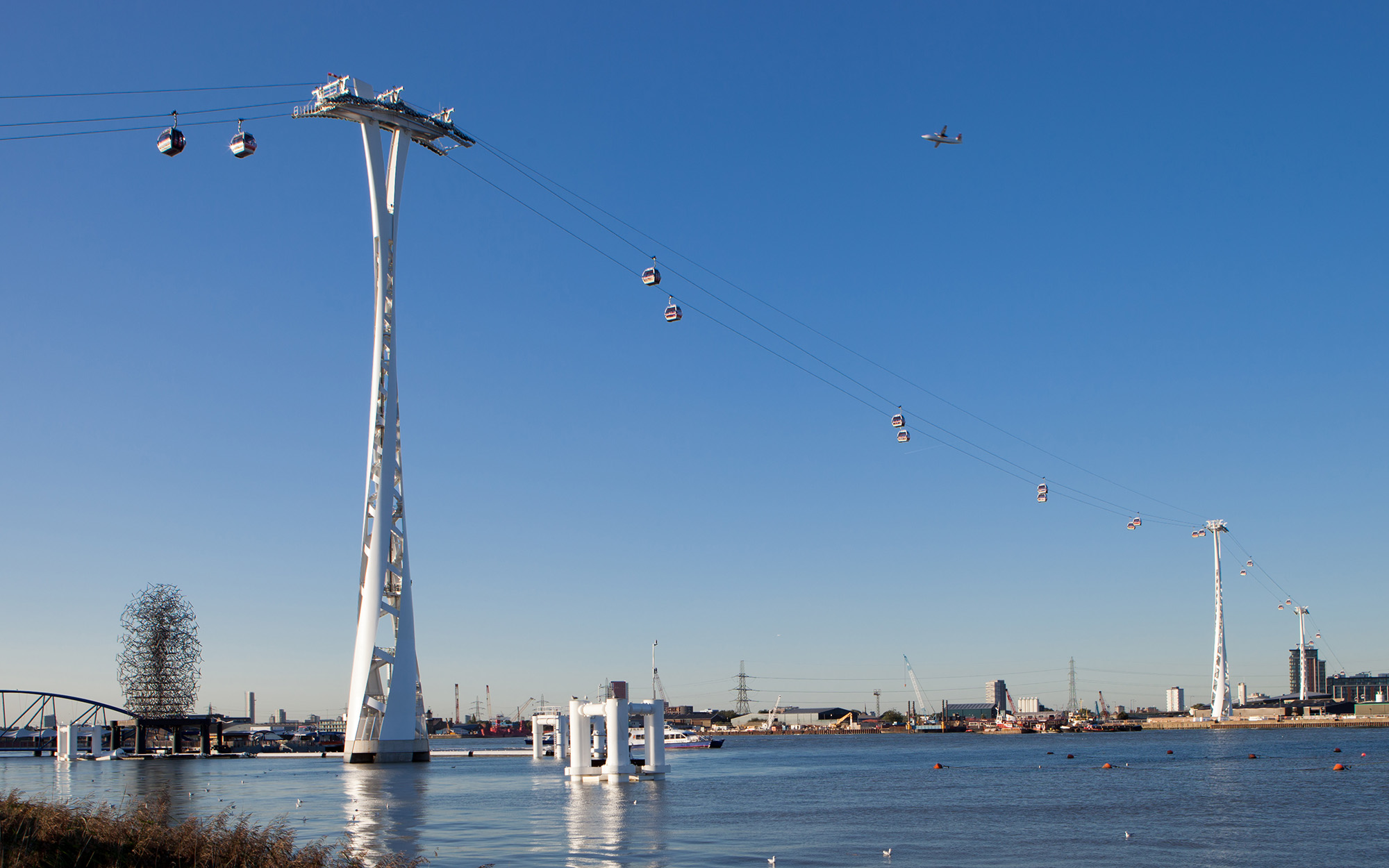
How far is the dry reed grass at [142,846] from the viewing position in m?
21.3

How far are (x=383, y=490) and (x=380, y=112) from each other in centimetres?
2430

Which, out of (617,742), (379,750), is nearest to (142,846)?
(617,742)

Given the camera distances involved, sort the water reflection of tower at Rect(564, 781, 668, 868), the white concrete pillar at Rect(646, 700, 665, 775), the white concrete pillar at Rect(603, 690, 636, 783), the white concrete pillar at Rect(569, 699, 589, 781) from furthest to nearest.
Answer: the white concrete pillar at Rect(646, 700, 665, 775) < the white concrete pillar at Rect(569, 699, 589, 781) < the white concrete pillar at Rect(603, 690, 636, 783) < the water reflection of tower at Rect(564, 781, 668, 868)

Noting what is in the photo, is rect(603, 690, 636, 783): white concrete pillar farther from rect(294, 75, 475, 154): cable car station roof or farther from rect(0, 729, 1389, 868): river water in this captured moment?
rect(294, 75, 475, 154): cable car station roof

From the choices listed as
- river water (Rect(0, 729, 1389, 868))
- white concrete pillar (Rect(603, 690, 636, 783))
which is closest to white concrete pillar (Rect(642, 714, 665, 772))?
river water (Rect(0, 729, 1389, 868))

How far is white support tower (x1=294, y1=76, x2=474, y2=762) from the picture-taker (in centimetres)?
7288

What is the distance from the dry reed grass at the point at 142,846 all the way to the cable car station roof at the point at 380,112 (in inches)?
2216

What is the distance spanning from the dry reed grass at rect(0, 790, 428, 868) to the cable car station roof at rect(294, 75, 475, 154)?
185 feet

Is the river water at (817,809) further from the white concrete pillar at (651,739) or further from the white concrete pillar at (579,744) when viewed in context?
the white concrete pillar at (651,739)

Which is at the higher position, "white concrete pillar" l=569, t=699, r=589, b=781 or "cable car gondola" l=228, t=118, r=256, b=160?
"cable car gondola" l=228, t=118, r=256, b=160

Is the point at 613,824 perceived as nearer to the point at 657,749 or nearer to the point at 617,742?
the point at 617,742

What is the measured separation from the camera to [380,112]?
244 ft

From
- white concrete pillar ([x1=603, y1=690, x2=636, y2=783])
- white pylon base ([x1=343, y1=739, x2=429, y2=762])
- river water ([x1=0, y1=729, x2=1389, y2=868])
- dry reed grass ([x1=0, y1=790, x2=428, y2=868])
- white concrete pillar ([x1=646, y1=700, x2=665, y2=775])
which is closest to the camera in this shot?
dry reed grass ([x1=0, y1=790, x2=428, y2=868])

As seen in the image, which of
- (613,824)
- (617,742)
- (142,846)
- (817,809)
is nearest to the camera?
(142,846)
